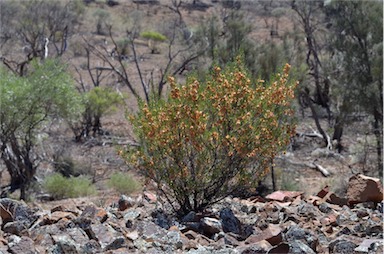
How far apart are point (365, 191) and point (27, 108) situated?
27.0ft

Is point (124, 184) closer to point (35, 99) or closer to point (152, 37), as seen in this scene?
point (35, 99)

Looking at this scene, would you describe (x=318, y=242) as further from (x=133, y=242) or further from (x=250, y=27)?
(x=250, y=27)

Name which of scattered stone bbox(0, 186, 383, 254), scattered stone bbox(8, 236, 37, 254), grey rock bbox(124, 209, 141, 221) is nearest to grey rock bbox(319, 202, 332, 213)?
scattered stone bbox(0, 186, 383, 254)

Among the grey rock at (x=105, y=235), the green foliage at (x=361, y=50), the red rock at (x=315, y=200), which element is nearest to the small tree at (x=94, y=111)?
the green foliage at (x=361, y=50)

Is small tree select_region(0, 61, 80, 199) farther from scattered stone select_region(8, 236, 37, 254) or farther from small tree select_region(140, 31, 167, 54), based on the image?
small tree select_region(140, 31, 167, 54)

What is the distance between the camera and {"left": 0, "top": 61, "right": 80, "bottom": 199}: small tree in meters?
13.5

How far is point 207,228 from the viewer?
21.0 feet

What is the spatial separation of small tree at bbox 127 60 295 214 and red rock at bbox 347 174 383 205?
1.35 meters

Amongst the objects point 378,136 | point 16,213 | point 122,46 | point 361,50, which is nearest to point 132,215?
point 16,213

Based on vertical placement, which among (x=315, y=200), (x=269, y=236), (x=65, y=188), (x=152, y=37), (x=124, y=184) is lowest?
(x=65, y=188)

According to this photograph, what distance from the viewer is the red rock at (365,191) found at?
25.6ft

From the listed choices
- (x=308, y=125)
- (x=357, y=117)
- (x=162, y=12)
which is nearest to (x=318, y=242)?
(x=357, y=117)

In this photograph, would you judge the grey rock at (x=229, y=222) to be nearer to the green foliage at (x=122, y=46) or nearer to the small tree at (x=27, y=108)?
the small tree at (x=27, y=108)

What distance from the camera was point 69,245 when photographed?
213 inches
